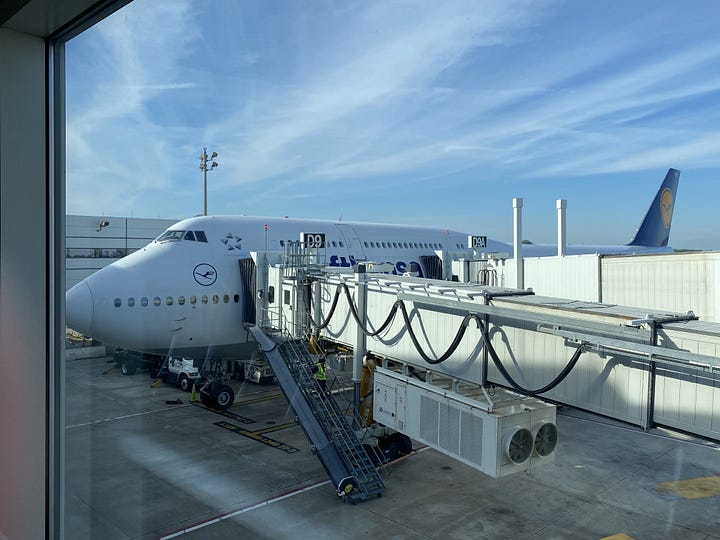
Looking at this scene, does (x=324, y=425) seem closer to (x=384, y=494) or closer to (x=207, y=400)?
(x=384, y=494)

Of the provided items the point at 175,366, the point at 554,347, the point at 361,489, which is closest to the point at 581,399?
the point at 554,347

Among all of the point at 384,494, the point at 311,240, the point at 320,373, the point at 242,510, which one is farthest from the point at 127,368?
the point at 384,494

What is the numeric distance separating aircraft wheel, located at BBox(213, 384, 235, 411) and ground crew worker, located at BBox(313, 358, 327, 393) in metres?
2.89

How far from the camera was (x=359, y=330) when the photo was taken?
7.29 m

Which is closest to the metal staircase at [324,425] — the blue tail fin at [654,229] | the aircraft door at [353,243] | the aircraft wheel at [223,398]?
the aircraft wheel at [223,398]

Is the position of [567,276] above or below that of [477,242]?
below

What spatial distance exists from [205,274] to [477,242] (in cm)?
823

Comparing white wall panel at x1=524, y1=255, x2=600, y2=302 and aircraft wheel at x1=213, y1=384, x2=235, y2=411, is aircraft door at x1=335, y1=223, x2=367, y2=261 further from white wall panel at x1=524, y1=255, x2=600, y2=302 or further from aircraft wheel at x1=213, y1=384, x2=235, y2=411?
aircraft wheel at x1=213, y1=384, x2=235, y2=411

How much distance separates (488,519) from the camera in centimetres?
588

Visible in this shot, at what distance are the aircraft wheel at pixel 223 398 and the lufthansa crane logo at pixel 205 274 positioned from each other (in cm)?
226

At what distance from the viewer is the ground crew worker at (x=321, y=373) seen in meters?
7.74

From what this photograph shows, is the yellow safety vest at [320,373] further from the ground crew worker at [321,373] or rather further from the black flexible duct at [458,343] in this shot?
the black flexible duct at [458,343]

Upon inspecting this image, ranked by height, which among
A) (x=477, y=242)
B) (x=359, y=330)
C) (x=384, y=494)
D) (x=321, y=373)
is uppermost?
(x=477, y=242)

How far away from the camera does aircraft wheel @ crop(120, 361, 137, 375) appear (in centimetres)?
776
